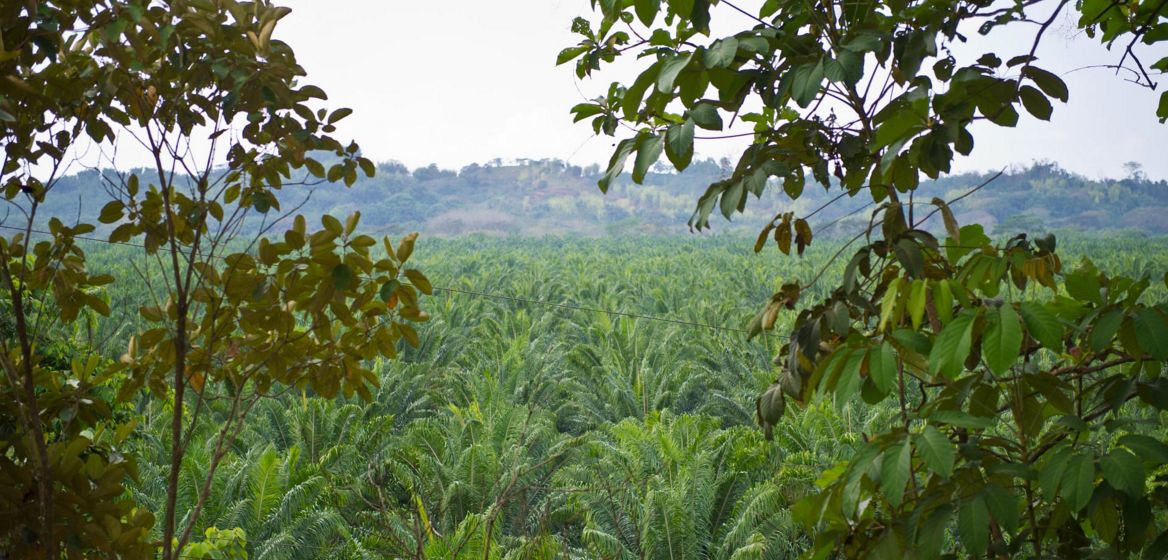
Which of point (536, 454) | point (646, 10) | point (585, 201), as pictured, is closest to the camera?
point (646, 10)

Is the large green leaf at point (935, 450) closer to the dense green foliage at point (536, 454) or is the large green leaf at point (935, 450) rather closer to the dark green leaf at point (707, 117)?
the dark green leaf at point (707, 117)

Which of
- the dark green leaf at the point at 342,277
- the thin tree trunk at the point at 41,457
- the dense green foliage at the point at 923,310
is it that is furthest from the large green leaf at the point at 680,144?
the thin tree trunk at the point at 41,457

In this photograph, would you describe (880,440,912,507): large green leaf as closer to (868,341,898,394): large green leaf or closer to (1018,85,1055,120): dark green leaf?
(868,341,898,394): large green leaf

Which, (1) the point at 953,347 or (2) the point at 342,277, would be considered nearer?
(1) the point at 953,347

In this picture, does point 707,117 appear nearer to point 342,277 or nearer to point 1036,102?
point 1036,102

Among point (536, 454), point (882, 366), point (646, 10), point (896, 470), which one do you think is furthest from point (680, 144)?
point (536, 454)

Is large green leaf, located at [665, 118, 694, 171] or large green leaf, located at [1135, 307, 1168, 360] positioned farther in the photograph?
large green leaf, located at [665, 118, 694, 171]

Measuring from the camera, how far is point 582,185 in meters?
114

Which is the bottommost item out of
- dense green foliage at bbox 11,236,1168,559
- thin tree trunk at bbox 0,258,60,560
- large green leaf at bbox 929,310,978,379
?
dense green foliage at bbox 11,236,1168,559

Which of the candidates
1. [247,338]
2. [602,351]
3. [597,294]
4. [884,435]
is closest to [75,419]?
[247,338]

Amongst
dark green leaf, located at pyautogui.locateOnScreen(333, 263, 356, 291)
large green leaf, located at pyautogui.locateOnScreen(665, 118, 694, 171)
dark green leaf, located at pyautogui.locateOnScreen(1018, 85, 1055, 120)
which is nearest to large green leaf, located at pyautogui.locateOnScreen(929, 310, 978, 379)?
large green leaf, located at pyautogui.locateOnScreen(665, 118, 694, 171)

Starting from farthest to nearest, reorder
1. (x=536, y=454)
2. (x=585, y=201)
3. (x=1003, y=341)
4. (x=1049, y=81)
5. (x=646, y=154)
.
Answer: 1. (x=585, y=201)
2. (x=536, y=454)
3. (x=1049, y=81)
4. (x=646, y=154)
5. (x=1003, y=341)

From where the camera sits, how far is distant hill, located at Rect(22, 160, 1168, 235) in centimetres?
8525

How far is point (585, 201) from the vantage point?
108 metres
